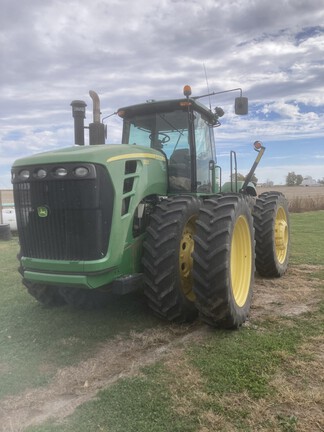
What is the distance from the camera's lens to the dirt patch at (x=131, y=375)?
293 centimetres

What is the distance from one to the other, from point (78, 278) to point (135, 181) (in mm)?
1183

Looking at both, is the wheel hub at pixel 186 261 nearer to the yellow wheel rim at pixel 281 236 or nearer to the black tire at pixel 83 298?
the black tire at pixel 83 298

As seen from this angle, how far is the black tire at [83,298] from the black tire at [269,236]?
8.95 feet

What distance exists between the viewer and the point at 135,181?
438cm

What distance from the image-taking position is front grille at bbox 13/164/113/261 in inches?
151

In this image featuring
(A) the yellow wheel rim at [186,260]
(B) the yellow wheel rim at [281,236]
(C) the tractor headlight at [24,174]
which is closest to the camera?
(C) the tractor headlight at [24,174]

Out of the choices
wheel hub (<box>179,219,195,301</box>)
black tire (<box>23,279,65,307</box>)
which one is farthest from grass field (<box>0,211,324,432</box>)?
wheel hub (<box>179,219,195,301</box>)

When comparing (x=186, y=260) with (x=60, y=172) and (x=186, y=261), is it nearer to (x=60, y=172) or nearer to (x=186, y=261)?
(x=186, y=261)

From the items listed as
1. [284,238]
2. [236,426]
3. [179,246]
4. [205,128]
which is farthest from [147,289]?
[284,238]

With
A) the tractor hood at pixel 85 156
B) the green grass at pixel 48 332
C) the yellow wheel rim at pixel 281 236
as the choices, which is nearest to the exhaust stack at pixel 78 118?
the tractor hood at pixel 85 156

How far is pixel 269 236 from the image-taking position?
663 centimetres

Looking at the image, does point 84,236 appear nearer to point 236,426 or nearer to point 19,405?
point 19,405

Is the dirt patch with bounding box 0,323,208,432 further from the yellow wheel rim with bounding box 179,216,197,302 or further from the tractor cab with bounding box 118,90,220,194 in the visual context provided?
the tractor cab with bounding box 118,90,220,194

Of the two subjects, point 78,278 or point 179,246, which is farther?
point 179,246
